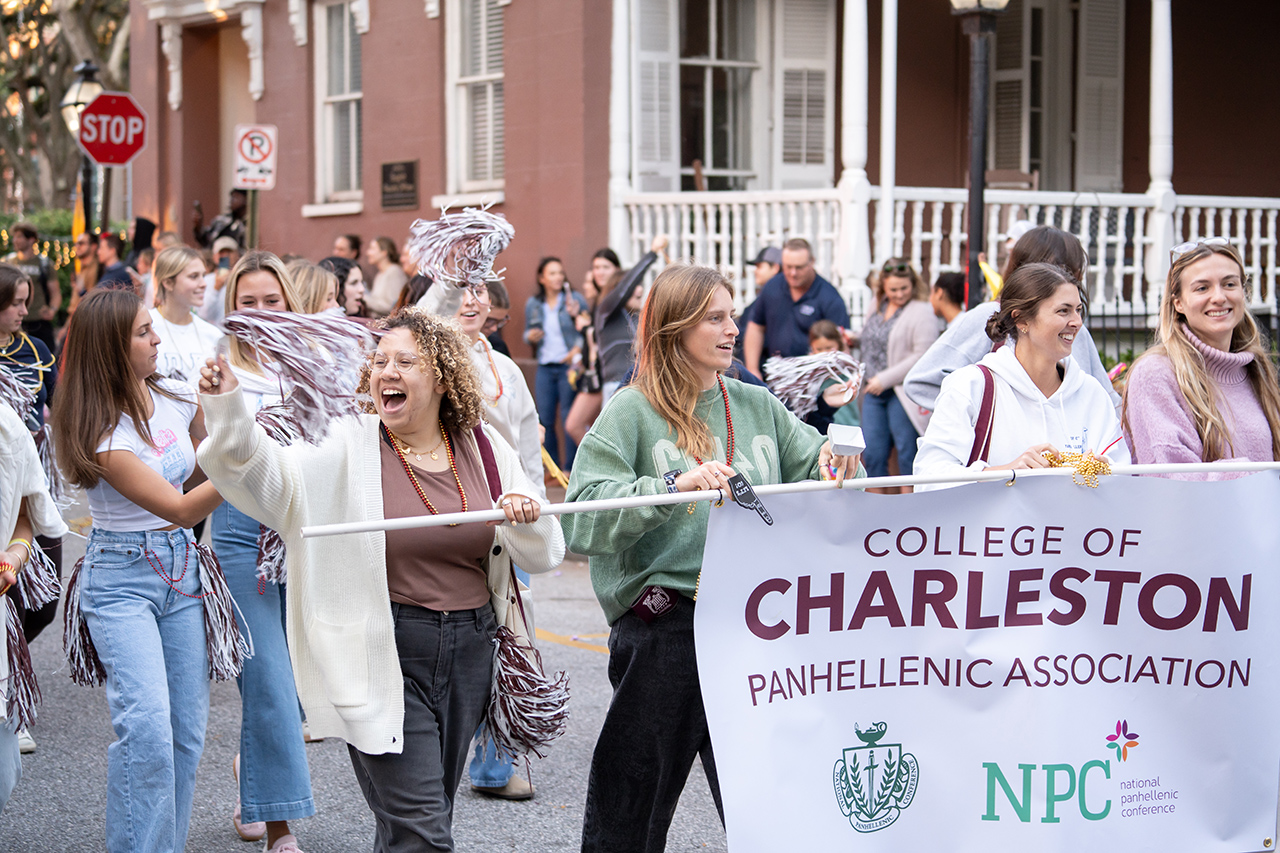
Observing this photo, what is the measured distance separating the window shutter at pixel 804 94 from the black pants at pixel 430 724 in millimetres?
11284

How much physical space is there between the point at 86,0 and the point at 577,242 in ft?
57.0

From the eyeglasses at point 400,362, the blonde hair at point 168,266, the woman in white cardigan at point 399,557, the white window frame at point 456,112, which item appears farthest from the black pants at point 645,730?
the white window frame at point 456,112

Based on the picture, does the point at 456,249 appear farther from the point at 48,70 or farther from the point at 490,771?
the point at 48,70

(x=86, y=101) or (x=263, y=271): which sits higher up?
(x=86, y=101)

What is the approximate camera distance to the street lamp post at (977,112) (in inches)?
367

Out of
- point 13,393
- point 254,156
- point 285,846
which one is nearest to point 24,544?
point 13,393

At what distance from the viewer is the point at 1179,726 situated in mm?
4047

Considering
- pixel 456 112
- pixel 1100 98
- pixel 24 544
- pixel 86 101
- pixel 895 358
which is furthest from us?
pixel 86 101

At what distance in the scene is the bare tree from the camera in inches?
1102

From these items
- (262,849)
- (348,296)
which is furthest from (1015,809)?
(348,296)

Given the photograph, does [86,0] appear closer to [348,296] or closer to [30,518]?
[348,296]

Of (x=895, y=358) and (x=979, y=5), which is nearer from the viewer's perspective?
(x=979, y=5)

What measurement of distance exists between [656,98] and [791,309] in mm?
4733

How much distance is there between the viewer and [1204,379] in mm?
4582
